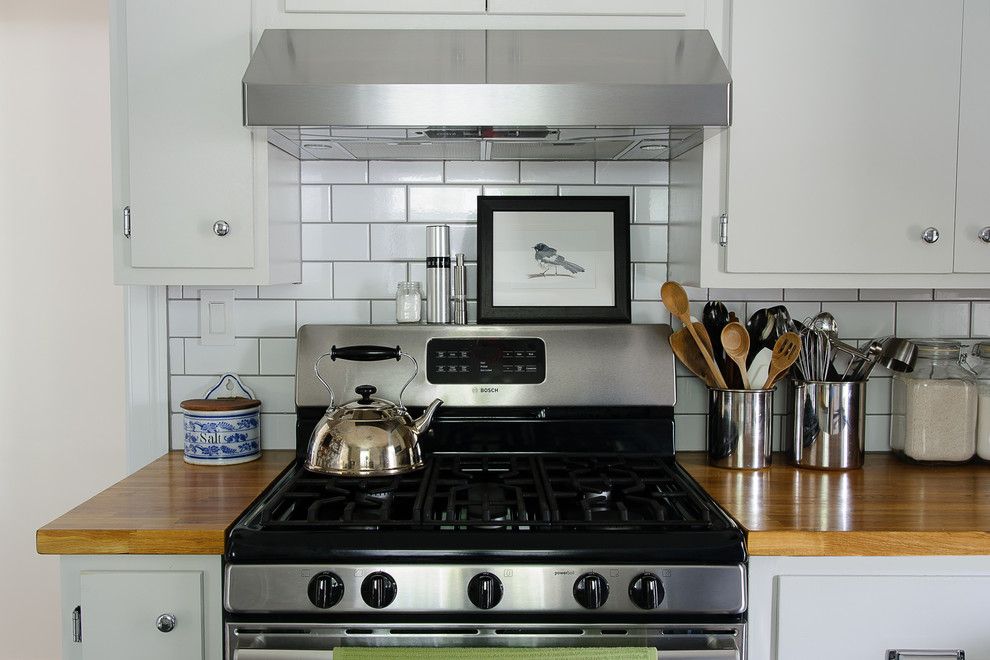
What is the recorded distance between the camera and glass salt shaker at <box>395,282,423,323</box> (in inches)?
87.7

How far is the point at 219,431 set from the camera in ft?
7.02

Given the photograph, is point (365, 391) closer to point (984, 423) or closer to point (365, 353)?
point (365, 353)

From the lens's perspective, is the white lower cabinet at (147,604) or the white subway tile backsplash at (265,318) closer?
the white lower cabinet at (147,604)

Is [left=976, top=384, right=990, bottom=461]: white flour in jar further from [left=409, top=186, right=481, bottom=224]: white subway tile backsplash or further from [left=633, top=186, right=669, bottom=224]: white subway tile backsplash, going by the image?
[left=409, top=186, right=481, bottom=224]: white subway tile backsplash

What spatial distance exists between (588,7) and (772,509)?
115 cm

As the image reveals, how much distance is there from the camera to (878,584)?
5.32 feet

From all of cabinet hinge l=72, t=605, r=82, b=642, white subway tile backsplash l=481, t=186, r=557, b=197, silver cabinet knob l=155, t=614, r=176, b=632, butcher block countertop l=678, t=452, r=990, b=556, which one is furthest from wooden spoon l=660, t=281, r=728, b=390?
cabinet hinge l=72, t=605, r=82, b=642

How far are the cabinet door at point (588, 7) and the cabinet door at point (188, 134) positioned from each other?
22.7 inches

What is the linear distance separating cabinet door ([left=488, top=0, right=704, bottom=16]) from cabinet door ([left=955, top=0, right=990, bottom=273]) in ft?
2.06

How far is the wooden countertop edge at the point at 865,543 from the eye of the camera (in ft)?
5.22

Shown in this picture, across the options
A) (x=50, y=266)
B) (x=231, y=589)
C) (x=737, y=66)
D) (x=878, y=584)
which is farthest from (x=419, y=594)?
(x=50, y=266)

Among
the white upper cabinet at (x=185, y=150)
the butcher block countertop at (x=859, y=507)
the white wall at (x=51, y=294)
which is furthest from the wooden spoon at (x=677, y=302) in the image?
the white wall at (x=51, y=294)

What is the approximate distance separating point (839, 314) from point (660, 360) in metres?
0.54

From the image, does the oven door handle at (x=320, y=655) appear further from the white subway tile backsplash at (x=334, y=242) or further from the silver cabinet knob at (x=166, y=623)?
the white subway tile backsplash at (x=334, y=242)
